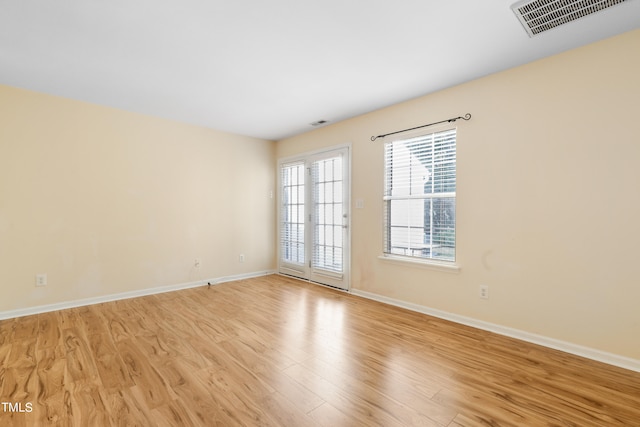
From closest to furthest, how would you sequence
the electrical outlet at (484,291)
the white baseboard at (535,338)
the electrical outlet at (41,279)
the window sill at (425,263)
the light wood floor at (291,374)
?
the light wood floor at (291,374), the white baseboard at (535,338), the electrical outlet at (484,291), the window sill at (425,263), the electrical outlet at (41,279)

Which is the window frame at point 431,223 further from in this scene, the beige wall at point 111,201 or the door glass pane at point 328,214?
the beige wall at point 111,201

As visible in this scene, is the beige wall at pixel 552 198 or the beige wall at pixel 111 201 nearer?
the beige wall at pixel 552 198

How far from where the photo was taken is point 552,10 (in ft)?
6.51

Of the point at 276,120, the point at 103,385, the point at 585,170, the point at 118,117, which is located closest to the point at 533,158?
the point at 585,170

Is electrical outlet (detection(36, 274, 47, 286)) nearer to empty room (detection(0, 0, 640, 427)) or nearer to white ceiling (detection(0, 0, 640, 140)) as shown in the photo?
empty room (detection(0, 0, 640, 427))

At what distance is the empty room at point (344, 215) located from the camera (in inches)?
76.1

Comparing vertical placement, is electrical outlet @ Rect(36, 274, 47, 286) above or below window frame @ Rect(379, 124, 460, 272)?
below

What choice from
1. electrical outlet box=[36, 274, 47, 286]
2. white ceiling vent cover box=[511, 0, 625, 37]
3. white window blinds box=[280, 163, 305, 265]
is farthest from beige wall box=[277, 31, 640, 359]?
electrical outlet box=[36, 274, 47, 286]

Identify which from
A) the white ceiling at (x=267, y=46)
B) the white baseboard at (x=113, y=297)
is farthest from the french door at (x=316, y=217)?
the white ceiling at (x=267, y=46)

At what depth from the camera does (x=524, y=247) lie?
2.71 m

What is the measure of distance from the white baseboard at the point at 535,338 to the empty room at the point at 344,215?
19 mm

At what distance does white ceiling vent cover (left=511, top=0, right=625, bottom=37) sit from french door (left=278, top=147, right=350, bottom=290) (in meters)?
2.53

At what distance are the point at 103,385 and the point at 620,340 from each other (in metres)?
3.80

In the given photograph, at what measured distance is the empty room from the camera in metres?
1.93
